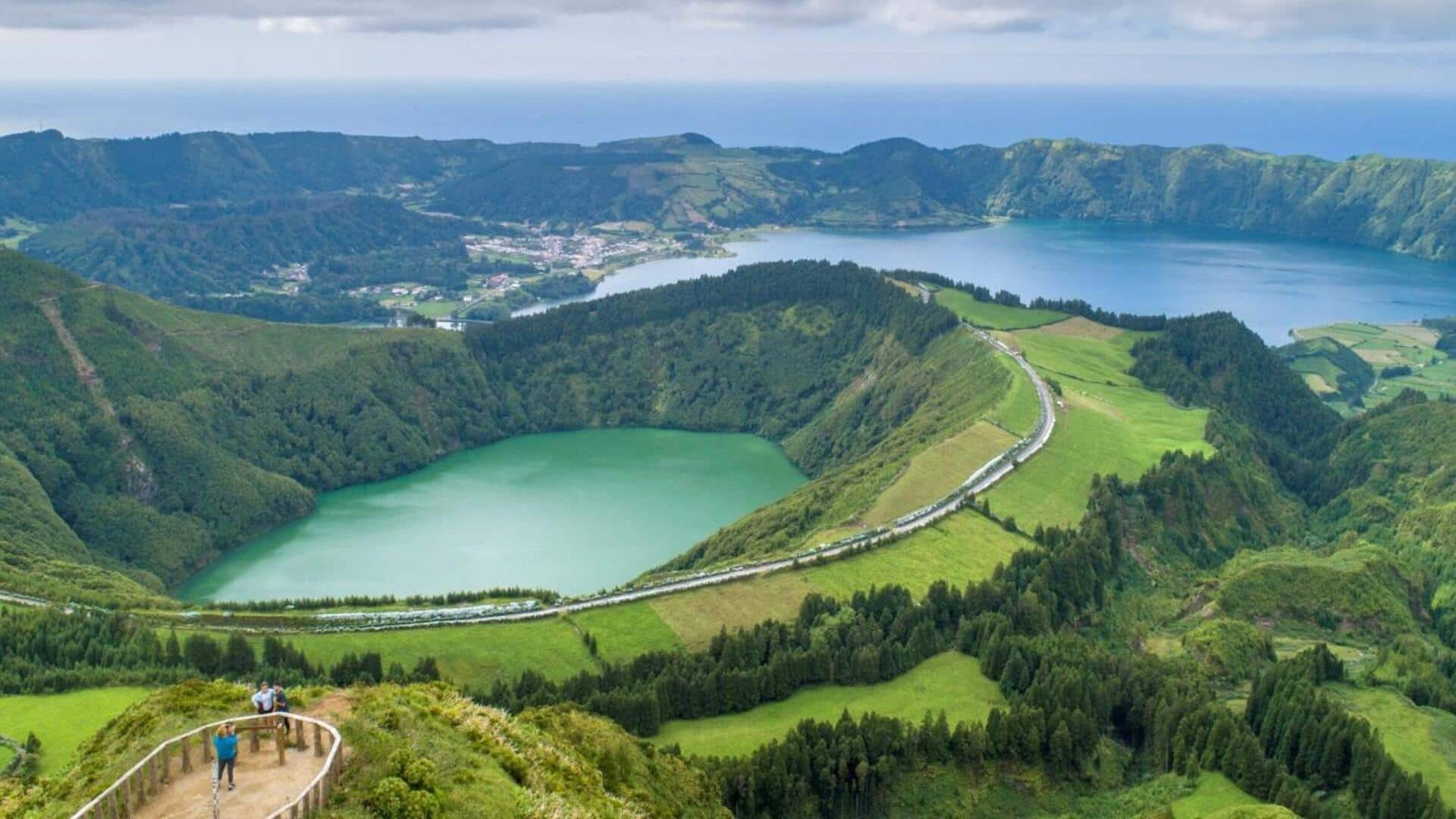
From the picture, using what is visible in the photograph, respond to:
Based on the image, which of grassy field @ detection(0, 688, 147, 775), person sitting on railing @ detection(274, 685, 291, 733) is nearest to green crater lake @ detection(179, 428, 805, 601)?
grassy field @ detection(0, 688, 147, 775)

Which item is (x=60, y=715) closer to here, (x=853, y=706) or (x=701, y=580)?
(x=701, y=580)

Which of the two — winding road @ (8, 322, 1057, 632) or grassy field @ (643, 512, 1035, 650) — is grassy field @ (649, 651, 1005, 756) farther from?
winding road @ (8, 322, 1057, 632)

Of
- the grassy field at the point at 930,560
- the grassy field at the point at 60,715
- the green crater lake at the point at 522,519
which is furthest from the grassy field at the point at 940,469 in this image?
the grassy field at the point at 60,715

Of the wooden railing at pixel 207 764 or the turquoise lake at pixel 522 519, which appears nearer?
the wooden railing at pixel 207 764

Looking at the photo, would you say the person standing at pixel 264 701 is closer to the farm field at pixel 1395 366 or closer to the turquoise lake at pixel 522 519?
the turquoise lake at pixel 522 519

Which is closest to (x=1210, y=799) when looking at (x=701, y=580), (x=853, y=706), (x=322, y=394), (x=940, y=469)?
(x=853, y=706)

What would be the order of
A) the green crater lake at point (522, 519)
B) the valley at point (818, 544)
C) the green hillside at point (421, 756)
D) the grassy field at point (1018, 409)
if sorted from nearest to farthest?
1. the green hillside at point (421, 756)
2. the valley at point (818, 544)
3. the green crater lake at point (522, 519)
4. the grassy field at point (1018, 409)
